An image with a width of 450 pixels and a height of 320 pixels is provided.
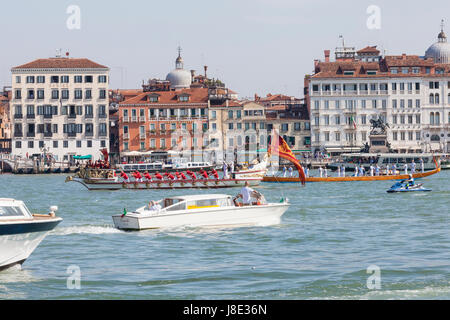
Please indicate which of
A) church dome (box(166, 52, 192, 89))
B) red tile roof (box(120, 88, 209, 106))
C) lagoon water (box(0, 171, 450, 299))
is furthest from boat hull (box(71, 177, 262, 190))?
church dome (box(166, 52, 192, 89))

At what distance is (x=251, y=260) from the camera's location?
1906cm

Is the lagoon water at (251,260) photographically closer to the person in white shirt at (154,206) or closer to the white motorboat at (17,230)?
→ the white motorboat at (17,230)

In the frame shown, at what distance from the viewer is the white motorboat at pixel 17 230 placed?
16219mm

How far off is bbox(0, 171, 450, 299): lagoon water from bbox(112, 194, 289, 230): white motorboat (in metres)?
0.28

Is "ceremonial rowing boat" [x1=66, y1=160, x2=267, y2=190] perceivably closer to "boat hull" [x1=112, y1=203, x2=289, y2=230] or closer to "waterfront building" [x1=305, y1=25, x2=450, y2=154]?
"boat hull" [x1=112, y1=203, x2=289, y2=230]

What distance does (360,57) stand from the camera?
105188 millimetres

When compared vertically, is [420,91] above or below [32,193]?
above

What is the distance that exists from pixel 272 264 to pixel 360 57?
8931 cm

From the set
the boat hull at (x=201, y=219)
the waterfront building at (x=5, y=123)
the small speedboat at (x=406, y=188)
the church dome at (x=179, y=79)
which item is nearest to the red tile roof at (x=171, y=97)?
the church dome at (x=179, y=79)

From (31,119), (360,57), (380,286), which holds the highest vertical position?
(360,57)

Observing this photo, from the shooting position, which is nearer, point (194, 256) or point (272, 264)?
point (272, 264)
